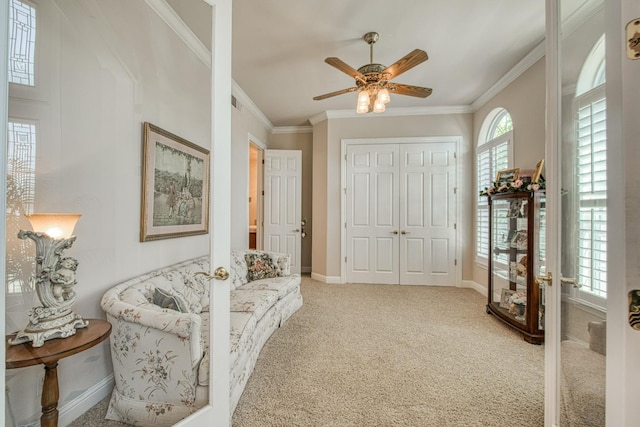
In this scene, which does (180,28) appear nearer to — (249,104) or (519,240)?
(249,104)

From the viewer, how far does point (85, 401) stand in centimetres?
131

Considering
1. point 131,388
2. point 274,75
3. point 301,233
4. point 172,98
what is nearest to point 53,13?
point 172,98

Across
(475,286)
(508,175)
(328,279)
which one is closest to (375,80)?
(508,175)

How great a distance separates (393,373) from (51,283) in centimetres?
204

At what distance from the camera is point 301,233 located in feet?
15.9

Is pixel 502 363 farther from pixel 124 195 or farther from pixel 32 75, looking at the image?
pixel 32 75

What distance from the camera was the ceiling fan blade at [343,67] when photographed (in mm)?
2287

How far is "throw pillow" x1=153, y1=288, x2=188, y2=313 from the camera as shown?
1575mm

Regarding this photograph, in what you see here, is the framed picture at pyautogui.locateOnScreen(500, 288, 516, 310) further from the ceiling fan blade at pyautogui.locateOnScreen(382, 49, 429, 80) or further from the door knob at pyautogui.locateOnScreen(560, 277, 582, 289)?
the ceiling fan blade at pyautogui.locateOnScreen(382, 49, 429, 80)

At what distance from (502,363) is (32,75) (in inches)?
129

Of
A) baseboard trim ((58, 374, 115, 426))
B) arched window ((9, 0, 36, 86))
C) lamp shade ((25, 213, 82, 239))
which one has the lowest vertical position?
baseboard trim ((58, 374, 115, 426))

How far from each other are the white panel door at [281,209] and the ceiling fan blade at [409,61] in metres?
2.75

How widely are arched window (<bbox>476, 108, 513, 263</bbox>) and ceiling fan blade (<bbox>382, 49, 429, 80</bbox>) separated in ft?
6.15

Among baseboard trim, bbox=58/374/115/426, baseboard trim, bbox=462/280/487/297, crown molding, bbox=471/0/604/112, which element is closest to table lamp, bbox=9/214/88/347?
baseboard trim, bbox=58/374/115/426
